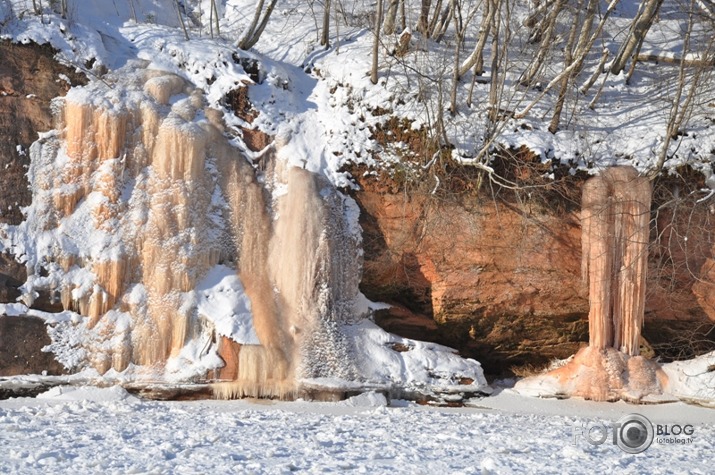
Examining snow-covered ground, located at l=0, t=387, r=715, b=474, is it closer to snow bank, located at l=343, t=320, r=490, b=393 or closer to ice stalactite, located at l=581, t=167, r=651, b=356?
snow bank, located at l=343, t=320, r=490, b=393

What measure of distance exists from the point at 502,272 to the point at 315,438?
16.0 ft

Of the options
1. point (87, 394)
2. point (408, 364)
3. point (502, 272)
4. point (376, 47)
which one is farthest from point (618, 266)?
point (87, 394)

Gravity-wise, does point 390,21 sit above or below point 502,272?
above

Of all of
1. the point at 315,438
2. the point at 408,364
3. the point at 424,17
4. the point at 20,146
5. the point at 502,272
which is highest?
the point at 424,17

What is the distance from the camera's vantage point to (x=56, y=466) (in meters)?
5.49

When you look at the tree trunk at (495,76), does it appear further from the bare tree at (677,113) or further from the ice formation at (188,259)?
the ice formation at (188,259)

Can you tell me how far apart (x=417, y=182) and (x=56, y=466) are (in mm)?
6980

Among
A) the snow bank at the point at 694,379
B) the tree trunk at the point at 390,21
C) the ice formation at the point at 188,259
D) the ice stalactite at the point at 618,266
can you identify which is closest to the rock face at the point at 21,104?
the ice formation at the point at 188,259

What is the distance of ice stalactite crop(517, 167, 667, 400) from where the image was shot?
10641mm

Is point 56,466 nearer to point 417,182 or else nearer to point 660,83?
point 417,182

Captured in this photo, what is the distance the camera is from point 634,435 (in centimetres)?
774

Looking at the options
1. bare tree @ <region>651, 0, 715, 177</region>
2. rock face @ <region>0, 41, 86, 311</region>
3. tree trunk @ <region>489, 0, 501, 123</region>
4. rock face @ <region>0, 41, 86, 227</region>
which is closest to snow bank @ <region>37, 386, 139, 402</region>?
rock face @ <region>0, 41, 86, 311</region>

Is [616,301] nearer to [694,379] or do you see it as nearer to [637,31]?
[694,379]

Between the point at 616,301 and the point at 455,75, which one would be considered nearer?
the point at 616,301
